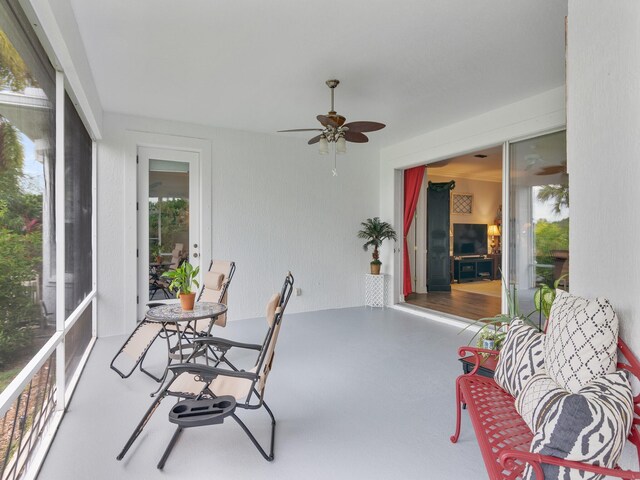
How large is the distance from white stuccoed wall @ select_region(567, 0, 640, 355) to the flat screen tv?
7.81 m

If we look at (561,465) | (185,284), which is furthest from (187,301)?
(561,465)

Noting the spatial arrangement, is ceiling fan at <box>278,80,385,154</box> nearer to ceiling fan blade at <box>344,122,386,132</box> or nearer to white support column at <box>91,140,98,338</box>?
ceiling fan blade at <box>344,122,386,132</box>

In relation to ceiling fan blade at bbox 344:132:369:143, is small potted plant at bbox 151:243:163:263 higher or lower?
lower

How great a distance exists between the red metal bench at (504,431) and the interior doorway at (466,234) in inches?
173

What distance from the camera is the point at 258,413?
256cm

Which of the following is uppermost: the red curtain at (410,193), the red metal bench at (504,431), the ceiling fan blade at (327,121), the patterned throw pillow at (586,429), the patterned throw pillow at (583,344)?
the ceiling fan blade at (327,121)

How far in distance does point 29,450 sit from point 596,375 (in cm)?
284

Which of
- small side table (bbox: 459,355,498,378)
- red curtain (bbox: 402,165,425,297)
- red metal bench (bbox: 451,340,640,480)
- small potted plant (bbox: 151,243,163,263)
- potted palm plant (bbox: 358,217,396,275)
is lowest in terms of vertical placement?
small side table (bbox: 459,355,498,378)

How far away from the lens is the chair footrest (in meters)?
1.91

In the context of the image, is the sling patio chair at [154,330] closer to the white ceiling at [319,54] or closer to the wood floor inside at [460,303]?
the white ceiling at [319,54]

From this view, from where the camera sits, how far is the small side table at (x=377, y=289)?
20.7ft

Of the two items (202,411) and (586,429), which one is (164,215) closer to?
(202,411)

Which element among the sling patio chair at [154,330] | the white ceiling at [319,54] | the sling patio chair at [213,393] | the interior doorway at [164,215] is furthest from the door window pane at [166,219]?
the sling patio chair at [213,393]

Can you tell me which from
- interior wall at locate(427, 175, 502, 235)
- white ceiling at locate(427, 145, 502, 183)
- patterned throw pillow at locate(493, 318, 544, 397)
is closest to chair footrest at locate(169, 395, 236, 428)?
patterned throw pillow at locate(493, 318, 544, 397)
